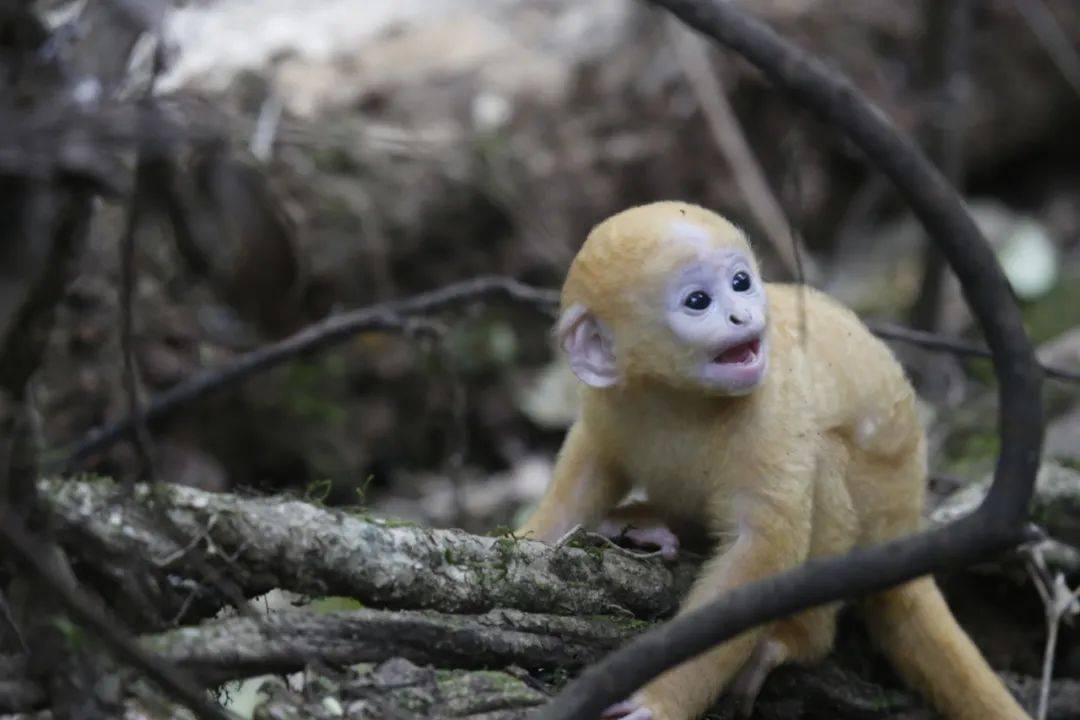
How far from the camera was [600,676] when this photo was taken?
2.44 m

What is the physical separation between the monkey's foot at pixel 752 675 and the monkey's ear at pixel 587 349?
2.74 ft

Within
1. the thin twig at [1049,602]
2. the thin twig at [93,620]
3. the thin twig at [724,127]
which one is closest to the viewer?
the thin twig at [93,620]

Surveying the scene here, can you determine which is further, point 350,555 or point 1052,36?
point 1052,36

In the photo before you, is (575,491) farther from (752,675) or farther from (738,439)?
(752,675)

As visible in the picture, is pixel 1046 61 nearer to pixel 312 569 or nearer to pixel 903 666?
pixel 903 666

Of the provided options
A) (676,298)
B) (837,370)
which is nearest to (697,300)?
(676,298)

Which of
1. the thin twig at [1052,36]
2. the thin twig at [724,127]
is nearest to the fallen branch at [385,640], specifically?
the thin twig at [724,127]

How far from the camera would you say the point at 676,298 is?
3.48 meters

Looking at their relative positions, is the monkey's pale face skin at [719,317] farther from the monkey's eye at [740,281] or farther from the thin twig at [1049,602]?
the thin twig at [1049,602]

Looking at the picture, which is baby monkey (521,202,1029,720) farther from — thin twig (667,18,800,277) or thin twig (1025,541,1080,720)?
thin twig (667,18,800,277)

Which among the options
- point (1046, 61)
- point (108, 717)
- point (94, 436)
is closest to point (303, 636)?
point (108, 717)

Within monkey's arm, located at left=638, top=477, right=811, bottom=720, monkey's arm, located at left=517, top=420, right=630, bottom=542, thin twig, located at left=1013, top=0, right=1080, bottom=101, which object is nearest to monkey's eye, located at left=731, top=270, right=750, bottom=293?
monkey's arm, located at left=638, top=477, right=811, bottom=720

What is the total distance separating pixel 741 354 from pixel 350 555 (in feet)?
3.71

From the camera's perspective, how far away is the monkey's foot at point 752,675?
3.67m
